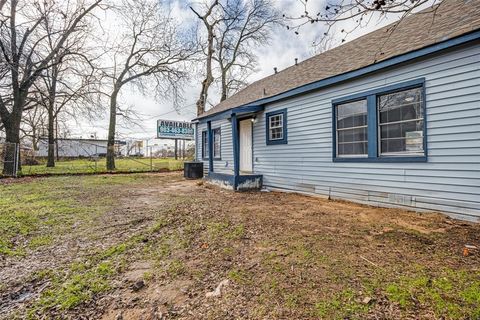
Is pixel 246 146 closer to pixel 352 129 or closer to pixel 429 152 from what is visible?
pixel 352 129

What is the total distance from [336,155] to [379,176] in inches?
48.0

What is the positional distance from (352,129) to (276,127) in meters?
2.70

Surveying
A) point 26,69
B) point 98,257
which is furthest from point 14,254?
point 26,69

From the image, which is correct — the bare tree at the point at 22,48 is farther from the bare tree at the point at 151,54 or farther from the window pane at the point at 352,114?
the window pane at the point at 352,114

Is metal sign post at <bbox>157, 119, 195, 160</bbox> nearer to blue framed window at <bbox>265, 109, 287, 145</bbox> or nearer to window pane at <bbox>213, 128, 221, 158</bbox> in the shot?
window pane at <bbox>213, 128, 221, 158</bbox>

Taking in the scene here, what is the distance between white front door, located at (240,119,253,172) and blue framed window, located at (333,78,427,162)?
3770 mm

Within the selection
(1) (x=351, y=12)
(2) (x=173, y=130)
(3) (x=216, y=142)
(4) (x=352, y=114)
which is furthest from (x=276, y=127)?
(2) (x=173, y=130)

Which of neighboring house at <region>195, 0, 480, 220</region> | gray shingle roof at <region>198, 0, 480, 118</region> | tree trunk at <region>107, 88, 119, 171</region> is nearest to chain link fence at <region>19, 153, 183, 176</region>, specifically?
tree trunk at <region>107, 88, 119, 171</region>

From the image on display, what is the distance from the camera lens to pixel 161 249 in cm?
333

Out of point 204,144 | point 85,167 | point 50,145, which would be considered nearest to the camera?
point 204,144

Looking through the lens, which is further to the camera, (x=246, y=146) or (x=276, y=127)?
(x=246, y=146)

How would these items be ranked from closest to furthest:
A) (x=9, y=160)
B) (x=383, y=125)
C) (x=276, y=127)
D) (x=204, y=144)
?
(x=383, y=125), (x=276, y=127), (x=9, y=160), (x=204, y=144)

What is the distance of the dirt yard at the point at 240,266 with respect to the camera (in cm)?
204

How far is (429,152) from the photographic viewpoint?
15.2 ft
